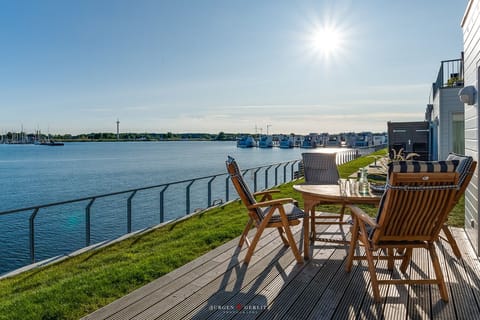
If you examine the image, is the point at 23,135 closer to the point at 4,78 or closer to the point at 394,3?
the point at 4,78

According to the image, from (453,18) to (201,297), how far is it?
8.04 metres

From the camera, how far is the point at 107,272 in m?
3.00

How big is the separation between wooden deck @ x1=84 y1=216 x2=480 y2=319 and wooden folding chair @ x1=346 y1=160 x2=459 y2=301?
16cm

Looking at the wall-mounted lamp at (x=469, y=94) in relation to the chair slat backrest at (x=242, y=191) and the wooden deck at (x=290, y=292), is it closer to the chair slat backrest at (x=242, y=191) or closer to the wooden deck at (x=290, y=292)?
the wooden deck at (x=290, y=292)

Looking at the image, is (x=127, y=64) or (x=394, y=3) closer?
(x=394, y=3)

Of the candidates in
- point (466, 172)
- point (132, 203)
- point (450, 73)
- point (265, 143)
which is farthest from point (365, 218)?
point (265, 143)

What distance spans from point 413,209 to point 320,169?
2.73m

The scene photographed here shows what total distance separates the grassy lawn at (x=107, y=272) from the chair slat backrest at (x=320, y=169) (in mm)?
1265

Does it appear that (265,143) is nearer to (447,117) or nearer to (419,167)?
(447,117)

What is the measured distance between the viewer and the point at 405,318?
2092 millimetres

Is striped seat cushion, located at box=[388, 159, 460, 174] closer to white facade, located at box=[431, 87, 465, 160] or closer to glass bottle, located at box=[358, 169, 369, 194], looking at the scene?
glass bottle, located at box=[358, 169, 369, 194]

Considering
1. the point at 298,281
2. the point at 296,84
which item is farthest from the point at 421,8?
the point at 298,281

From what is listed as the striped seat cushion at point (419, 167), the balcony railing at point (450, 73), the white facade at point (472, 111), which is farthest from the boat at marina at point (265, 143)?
the striped seat cushion at point (419, 167)

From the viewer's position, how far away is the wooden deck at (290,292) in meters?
2.17
